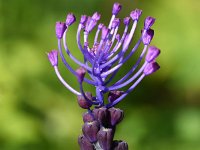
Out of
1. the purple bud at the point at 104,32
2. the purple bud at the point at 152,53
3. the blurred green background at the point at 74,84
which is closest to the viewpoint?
the purple bud at the point at 152,53

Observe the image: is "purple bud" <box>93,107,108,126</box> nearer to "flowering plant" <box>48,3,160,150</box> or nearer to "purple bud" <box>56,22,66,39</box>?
"flowering plant" <box>48,3,160,150</box>

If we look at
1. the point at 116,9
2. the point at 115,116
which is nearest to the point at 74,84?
the point at 116,9

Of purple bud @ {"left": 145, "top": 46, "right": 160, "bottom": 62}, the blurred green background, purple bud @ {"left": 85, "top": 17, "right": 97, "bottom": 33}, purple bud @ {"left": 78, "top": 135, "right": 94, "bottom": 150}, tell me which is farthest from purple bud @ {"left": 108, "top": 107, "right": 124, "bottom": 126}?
the blurred green background

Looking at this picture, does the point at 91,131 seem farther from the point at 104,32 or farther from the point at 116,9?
the point at 116,9

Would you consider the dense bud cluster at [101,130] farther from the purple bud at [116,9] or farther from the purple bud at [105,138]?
the purple bud at [116,9]

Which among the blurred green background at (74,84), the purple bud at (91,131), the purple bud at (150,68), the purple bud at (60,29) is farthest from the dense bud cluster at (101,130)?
the blurred green background at (74,84)

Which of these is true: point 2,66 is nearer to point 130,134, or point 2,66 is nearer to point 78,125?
point 78,125
